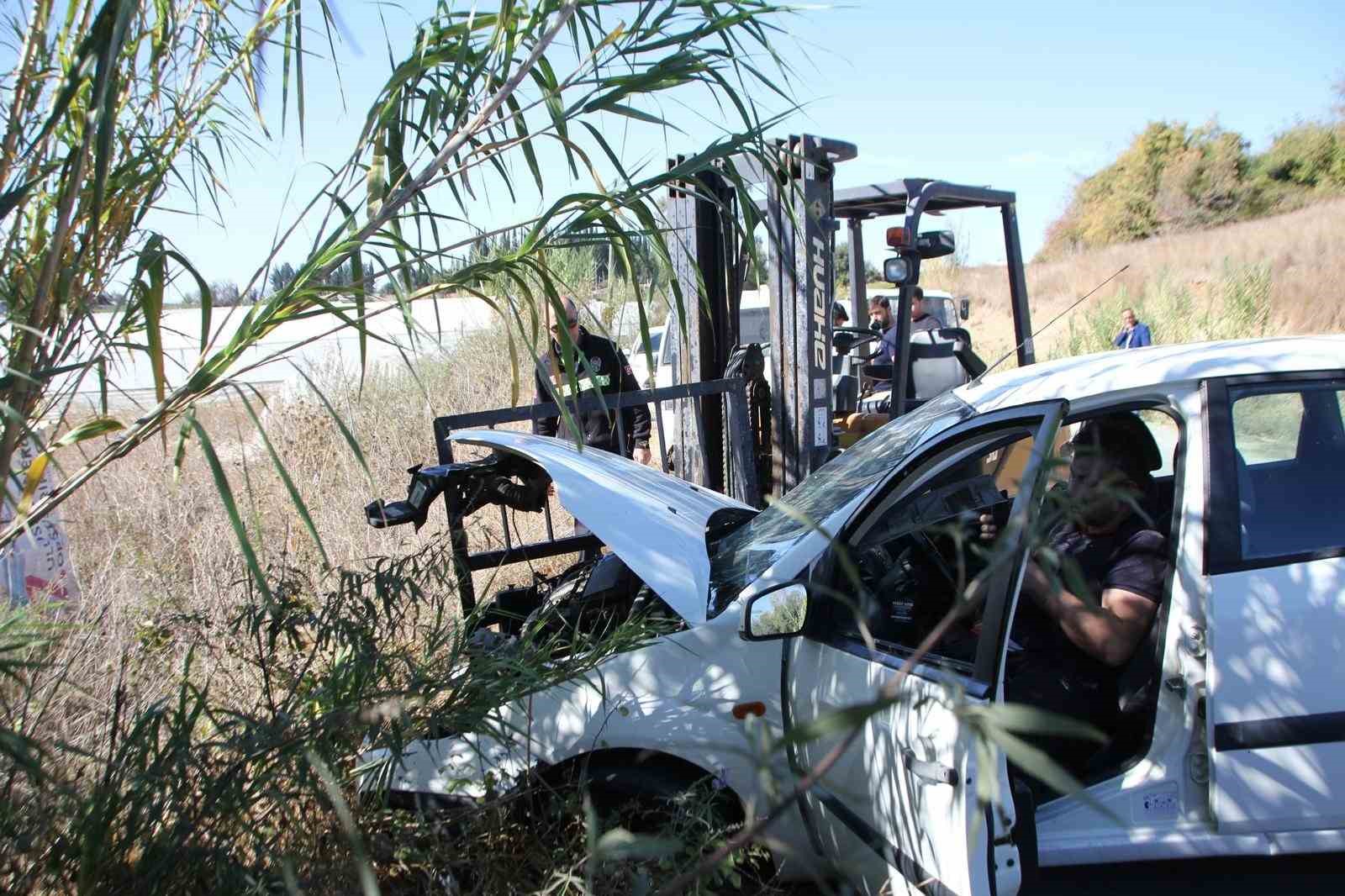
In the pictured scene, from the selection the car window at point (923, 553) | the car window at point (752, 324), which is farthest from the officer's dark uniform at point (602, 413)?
the car window at point (752, 324)

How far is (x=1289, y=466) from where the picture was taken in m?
2.71

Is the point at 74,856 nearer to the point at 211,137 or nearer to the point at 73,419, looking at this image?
the point at 211,137

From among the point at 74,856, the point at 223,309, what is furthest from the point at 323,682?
the point at 223,309

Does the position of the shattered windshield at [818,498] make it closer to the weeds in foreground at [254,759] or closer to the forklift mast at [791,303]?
the weeds in foreground at [254,759]

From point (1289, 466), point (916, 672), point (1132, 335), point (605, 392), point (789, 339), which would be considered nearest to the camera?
point (916, 672)

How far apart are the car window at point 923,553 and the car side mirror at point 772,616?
13cm

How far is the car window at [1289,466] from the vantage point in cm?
244

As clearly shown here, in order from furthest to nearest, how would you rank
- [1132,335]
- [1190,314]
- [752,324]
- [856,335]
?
[1190,314] < [752,324] < [1132,335] < [856,335]

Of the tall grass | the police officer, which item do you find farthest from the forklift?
the tall grass

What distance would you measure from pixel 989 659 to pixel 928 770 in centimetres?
28

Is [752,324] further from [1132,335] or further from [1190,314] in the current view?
[1190,314]

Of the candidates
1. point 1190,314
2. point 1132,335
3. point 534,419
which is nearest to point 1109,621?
point 534,419

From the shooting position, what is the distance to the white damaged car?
2270mm

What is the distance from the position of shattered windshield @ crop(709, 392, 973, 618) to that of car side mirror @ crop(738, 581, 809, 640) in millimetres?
166
